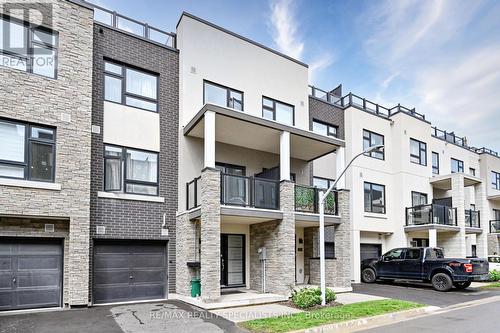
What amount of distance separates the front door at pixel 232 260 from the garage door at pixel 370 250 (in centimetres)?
824

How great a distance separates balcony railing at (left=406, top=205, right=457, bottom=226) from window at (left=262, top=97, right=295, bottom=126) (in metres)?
9.95

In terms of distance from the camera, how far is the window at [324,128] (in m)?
19.7

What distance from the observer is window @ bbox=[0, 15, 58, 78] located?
11461mm

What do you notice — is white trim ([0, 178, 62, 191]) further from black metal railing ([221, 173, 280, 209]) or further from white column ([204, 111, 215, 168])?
black metal railing ([221, 173, 280, 209])

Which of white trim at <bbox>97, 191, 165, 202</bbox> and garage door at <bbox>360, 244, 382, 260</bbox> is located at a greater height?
white trim at <bbox>97, 191, 165, 202</bbox>

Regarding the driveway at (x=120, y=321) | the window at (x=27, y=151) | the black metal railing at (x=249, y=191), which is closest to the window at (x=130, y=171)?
the window at (x=27, y=151)

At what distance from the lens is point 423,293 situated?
1581 centimetres

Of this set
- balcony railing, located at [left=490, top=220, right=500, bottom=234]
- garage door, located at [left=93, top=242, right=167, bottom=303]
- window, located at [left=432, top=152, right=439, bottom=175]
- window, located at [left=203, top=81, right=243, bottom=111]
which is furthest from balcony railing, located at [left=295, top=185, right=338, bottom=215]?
balcony railing, located at [left=490, top=220, right=500, bottom=234]

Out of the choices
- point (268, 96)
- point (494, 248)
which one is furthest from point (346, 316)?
point (494, 248)

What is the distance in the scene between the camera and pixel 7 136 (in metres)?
11.3

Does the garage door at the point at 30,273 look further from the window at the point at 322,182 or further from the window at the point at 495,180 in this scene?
the window at the point at 495,180

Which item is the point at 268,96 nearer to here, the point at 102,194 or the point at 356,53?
the point at 356,53

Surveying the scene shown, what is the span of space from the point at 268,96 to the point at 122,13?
21.7 feet

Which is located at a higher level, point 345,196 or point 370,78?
point 370,78
